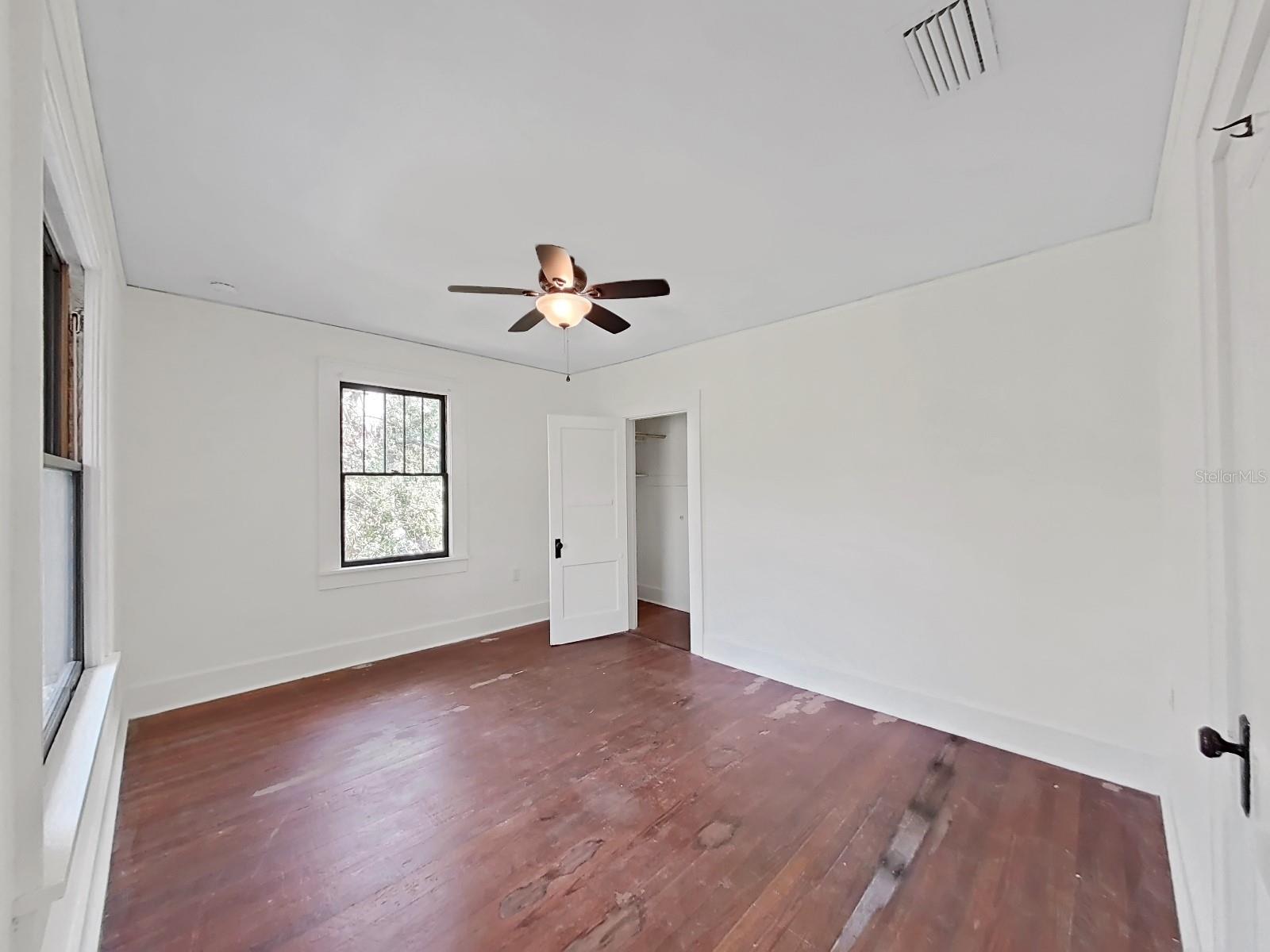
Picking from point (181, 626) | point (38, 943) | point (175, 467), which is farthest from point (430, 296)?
point (38, 943)

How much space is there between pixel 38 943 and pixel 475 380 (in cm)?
418

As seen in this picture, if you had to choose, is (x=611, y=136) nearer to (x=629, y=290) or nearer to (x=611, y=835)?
(x=629, y=290)

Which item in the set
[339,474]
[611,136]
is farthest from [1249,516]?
[339,474]

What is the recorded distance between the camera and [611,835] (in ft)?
6.84

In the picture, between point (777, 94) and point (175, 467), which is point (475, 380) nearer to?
point (175, 467)

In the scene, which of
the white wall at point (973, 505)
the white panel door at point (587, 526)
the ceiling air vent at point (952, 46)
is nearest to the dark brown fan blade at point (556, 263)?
the ceiling air vent at point (952, 46)

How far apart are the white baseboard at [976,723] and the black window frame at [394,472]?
2.77m

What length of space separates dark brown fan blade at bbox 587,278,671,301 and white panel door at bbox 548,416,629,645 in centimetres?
219

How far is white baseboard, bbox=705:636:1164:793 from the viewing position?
2.41 meters

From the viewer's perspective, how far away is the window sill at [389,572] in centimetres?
389

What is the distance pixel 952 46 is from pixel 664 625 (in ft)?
15.0

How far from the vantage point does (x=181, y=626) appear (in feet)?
10.7

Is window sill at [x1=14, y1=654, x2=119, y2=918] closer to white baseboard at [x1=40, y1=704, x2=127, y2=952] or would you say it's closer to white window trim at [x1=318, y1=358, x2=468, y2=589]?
white baseboard at [x1=40, y1=704, x2=127, y2=952]

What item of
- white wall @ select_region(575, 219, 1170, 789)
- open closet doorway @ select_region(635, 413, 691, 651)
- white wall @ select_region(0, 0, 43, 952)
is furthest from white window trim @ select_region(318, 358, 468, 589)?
white wall @ select_region(0, 0, 43, 952)
